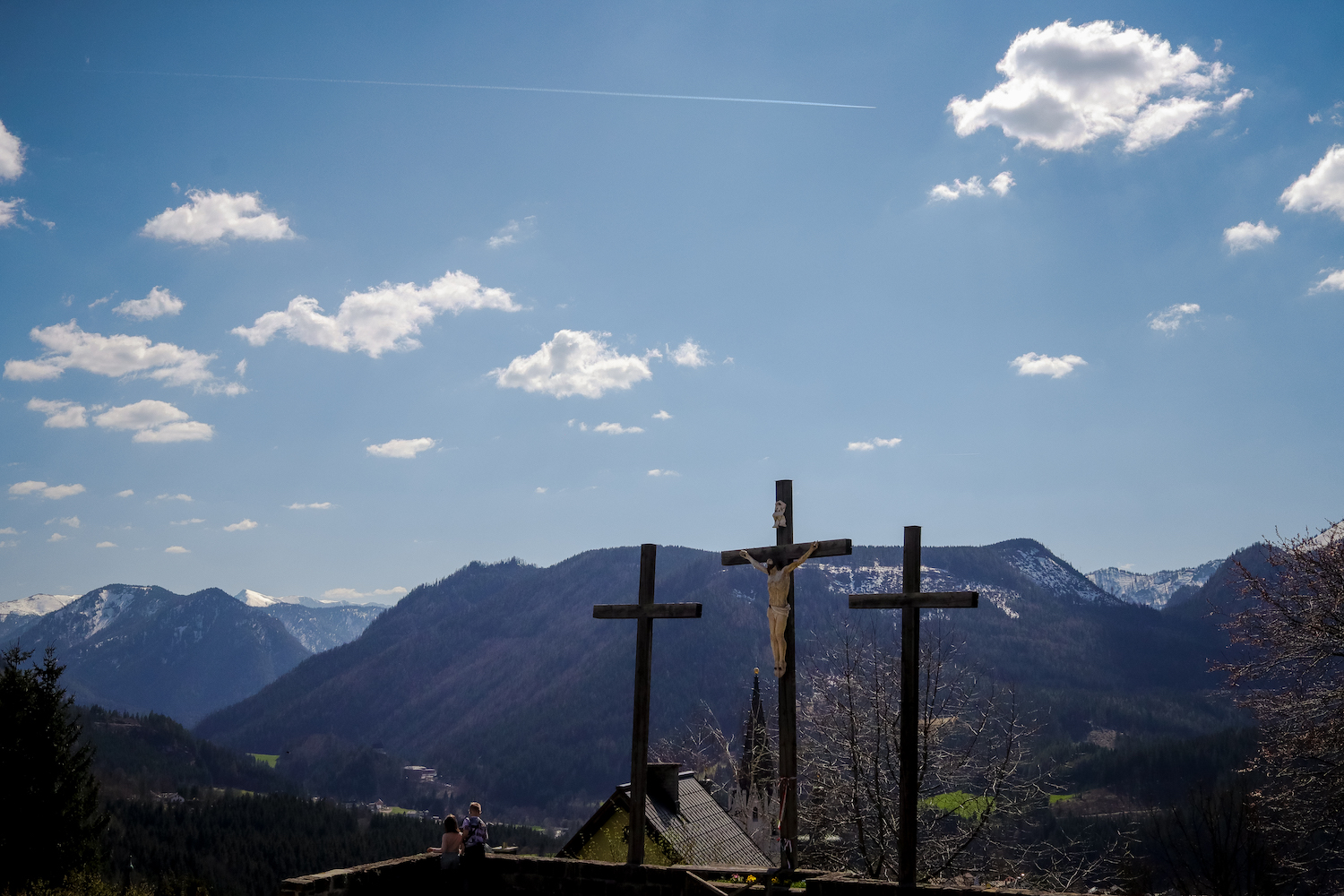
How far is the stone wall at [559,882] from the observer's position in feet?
38.3

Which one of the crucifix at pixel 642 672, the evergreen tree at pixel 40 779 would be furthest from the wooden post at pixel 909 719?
the evergreen tree at pixel 40 779

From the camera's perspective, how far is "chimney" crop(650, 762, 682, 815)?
3050cm

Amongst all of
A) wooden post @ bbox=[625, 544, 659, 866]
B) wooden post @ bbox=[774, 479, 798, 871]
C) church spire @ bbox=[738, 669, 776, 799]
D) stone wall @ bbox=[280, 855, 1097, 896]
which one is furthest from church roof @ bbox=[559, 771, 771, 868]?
wooden post @ bbox=[774, 479, 798, 871]

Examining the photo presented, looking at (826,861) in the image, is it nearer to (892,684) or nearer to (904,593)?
(892,684)

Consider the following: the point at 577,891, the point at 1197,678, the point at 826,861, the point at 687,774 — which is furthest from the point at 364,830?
the point at 1197,678

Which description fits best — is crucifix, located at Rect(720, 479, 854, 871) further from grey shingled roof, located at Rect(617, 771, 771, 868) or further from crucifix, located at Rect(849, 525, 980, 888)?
grey shingled roof, located at Rect(617, 771, 771, 868)

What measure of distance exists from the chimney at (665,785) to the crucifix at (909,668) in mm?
19149

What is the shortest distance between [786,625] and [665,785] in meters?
19.7

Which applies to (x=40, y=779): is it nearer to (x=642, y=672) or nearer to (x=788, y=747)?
(x=642, y=672)

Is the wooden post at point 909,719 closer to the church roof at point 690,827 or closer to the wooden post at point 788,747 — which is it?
the wooden post at point 788,747

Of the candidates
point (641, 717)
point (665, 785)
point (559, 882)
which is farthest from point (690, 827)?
point (641, 717)

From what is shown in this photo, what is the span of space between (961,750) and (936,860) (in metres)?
3.07

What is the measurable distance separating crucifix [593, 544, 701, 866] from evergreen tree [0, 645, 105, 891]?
3493cm

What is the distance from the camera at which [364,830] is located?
140375mm
